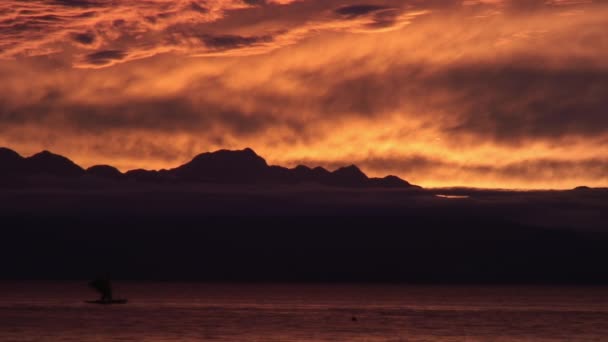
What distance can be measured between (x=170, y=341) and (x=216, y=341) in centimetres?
778

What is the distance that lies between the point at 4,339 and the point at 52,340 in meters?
7.87

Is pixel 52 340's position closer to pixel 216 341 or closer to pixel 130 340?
pixel 130 340

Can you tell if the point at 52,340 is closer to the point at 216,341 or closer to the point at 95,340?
the point at 95,340

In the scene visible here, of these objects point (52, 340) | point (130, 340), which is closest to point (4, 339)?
point (52, 340)

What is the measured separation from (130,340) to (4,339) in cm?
2091

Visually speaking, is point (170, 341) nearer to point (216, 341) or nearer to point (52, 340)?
point (216, 341)

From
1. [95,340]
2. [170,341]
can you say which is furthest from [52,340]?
[170,341]

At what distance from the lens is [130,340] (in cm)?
19912

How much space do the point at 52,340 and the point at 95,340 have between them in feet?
23.4

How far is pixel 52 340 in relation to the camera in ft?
653

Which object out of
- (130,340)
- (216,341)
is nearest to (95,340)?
(130,340)

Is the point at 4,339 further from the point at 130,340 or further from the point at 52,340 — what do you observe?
the point at 130,340

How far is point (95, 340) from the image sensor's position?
200 meters

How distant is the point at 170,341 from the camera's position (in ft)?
649
